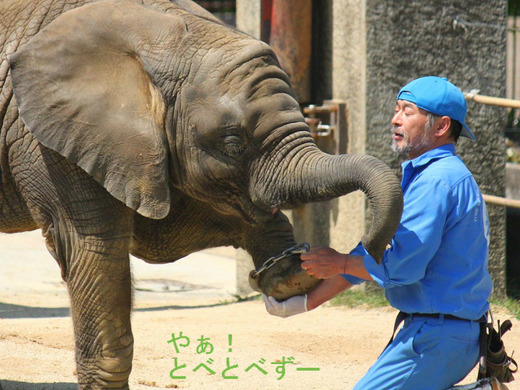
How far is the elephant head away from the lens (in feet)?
14.8

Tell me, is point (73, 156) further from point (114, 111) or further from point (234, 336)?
point (234, 336)

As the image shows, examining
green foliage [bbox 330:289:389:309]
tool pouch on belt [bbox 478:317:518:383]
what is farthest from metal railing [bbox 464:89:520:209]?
tool pouch on belt [bbox 478:317:518:383]

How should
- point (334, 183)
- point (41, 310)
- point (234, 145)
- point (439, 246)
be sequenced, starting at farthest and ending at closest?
1. point (41, 310)
2. point (234, 145)
3. point (334, 183)
4. point (439, 246)

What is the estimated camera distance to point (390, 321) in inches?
311

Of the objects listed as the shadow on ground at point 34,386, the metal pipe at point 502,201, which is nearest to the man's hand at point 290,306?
the shadow on ground at point 34,386

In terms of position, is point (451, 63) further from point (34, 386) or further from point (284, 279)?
point (34, 386)

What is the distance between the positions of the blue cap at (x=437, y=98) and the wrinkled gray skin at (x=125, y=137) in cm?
58

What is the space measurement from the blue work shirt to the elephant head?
0.64 metres

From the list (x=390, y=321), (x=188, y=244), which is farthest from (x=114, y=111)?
(x=390, y=321)

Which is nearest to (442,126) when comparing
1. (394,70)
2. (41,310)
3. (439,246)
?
(439,246)

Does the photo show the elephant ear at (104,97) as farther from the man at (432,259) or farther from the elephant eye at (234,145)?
the man at (432,259)

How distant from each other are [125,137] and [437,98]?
1477 mm

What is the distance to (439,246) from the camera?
12.8 feet

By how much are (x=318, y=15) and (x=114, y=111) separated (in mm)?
4703
